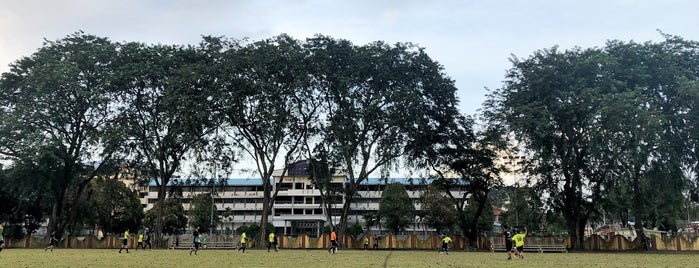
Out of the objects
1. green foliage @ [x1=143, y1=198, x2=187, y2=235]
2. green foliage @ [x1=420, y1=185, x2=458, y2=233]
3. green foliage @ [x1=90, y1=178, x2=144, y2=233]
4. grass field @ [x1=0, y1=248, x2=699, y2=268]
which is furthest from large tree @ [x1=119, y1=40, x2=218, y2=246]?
green foliage @ [x1=420, y1=185, x2=458, y2=233]

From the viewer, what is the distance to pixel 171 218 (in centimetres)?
6988

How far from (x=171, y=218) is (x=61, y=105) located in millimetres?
34131

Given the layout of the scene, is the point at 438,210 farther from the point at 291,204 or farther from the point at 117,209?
the point at 117,209

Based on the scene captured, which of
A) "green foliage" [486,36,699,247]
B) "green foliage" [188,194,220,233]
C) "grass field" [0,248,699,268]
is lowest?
"grass field" [0,248,699,268]

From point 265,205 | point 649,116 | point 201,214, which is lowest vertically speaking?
point 201,214

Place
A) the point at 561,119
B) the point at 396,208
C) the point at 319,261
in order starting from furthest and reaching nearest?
the point at 396,208 → the point at 561,119 → the point at 319,261

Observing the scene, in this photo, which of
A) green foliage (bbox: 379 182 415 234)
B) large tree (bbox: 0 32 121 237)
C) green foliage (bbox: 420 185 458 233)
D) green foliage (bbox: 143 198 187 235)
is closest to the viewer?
large tree (bbox: 0 32 121 237)

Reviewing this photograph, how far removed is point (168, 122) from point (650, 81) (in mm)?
32789

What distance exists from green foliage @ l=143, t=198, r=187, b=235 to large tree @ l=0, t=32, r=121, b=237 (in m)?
28.7

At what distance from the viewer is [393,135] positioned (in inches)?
1486

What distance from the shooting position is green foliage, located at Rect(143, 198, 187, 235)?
6994cm

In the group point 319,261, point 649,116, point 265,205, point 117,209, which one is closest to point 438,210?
point 265,205

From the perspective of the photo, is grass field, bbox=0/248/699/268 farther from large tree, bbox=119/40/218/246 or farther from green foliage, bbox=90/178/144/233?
green foliage, bbox=90/178/144/233

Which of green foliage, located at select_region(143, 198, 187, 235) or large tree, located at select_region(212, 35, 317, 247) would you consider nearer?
large tree, located at select_region(212, 35, 317, 247)
